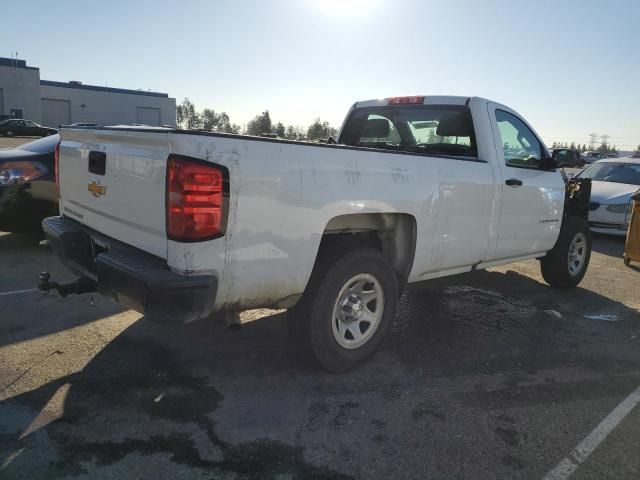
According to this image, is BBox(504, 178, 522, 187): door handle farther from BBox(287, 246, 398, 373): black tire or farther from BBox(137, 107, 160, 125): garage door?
BBox(137, 107, 160, 125): garage door

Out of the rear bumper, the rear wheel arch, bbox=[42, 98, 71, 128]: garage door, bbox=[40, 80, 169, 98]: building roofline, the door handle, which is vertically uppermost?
bbox=[40, 80, 169, 98]: building roofline

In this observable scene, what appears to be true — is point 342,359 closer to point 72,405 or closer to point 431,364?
point 431,364

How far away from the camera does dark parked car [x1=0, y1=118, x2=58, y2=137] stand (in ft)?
126

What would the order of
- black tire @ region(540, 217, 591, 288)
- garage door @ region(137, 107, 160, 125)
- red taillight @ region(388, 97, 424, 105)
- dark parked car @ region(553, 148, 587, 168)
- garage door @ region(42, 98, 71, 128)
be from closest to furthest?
red taillight @ region(388, 97, 424, 105), dark parked car @ region(553, 148, 587, 168), black tire @ region(540, 217, 591, 288), garage door @ region(42, 98, 71, 128), garage door @ region(137, 107, 160, 125)

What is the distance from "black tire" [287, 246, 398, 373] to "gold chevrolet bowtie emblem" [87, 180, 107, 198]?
1.46 meters

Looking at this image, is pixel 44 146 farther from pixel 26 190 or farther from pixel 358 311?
pixel 358 311

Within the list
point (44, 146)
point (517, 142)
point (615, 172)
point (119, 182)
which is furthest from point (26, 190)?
point (615, 172)

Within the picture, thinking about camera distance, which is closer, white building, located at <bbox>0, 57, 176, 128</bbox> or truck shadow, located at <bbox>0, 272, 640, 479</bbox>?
truck shadow, located at <bbox>0, 272, 640, 479</bbox>

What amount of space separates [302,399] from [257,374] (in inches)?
18.1

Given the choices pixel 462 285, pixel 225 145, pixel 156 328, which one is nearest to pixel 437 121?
pixel 462 285

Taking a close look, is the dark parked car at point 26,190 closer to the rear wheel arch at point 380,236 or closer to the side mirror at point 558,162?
the rear wheel arch at point 380,236

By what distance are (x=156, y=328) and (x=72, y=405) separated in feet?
4.17

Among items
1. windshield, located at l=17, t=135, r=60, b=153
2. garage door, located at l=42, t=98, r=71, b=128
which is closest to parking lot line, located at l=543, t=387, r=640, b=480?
windshield, located at l=17, t=135, r=60, b=153

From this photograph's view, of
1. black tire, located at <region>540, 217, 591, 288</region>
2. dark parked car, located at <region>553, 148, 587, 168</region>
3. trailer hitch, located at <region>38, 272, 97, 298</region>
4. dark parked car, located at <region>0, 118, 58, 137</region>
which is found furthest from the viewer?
dark parked car, located at <region>0, 118, 58, 137</region>
